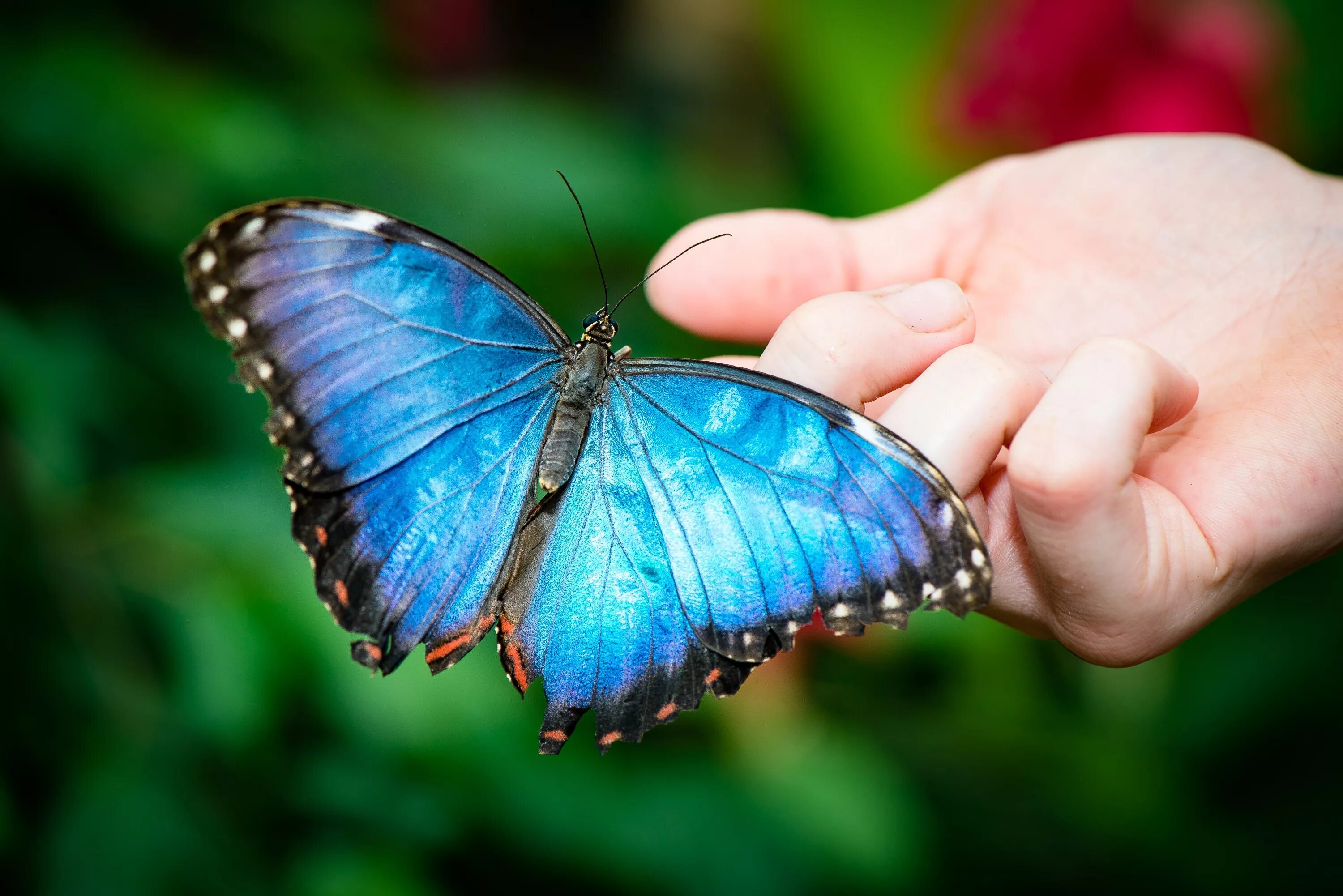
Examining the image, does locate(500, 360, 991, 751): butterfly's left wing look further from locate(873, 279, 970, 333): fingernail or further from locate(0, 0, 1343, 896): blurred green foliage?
locate(0, 0, 1343, 896): blurred green foliage

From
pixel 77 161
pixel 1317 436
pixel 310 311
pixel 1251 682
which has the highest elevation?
pixel 77 161

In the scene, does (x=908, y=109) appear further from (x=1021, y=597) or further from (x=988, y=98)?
(x=1021, y=597)

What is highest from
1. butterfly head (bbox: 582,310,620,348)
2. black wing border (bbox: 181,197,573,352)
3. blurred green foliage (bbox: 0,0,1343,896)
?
black wing border (bbox: 181,197,573,352)

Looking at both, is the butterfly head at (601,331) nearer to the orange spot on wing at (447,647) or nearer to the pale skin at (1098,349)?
the pale skin at (1098,349)

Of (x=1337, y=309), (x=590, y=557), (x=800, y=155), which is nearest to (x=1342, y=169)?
(x=800, y=155)

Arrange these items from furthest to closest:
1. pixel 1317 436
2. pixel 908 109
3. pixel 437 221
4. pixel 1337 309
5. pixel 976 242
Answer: pixel 908 109 < pixel 437 221 < pixel 976 242 < pixel 1337 309 < pixel 1317 436

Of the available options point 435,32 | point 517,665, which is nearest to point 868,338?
point 517,665

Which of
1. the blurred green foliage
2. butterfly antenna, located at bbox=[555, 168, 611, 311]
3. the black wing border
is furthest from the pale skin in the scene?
the blurred green foliage
